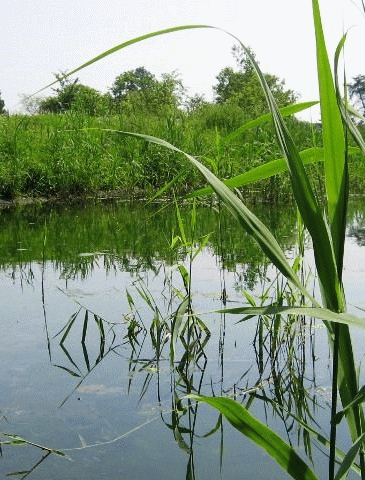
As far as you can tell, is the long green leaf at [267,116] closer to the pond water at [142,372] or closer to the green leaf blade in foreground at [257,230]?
the green leaf blade in foreground at [257,230]

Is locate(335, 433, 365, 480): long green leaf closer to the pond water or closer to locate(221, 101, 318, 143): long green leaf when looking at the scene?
the pond water

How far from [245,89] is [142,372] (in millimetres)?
24368

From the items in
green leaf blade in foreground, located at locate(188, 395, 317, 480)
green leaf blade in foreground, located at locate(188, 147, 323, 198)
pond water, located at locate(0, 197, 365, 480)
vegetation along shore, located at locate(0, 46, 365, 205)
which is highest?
Answer: vegetation along shore, located at locate(0, 46, 365, 205)

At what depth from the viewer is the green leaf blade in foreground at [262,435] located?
3.14 feet

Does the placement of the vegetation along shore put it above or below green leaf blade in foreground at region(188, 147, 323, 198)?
above

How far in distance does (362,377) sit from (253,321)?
2.87 feet

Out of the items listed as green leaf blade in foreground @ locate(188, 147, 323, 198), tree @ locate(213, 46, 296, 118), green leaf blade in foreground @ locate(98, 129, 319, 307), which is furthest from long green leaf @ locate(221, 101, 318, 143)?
tree @ locate(213, 46, 296, 118)

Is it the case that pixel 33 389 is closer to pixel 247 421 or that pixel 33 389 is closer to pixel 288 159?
pixel 247 421

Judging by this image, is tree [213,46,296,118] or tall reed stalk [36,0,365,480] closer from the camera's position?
tall reed stalk [36,0,365,480]

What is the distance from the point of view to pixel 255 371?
2379 millimetres

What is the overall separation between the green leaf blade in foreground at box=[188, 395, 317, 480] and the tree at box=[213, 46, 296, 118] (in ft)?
60.2

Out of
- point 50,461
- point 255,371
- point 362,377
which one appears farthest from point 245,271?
point 50,461

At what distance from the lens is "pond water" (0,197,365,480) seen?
169 cm

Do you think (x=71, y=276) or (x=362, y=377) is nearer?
(x=362, y=377)
